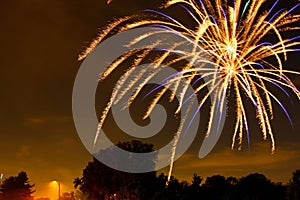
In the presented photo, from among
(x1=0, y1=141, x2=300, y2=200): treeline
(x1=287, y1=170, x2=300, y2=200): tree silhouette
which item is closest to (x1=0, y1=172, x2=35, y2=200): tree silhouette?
(x1=0, y1=141, x2=300, y2=200): treeline

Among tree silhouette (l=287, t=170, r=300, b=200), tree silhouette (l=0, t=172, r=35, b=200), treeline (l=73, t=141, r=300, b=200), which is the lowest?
tree silhouette (l=287, t=170, r=300, b=200)

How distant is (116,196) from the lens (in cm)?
7925

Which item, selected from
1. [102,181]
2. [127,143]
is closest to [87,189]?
[102,181]

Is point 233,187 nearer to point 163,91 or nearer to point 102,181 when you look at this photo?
point 102,181

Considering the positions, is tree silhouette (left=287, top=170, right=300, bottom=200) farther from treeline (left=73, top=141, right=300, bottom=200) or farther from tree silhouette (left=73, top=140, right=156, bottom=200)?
tree silhouette (left=73, top=140, right=156, bottom=200)

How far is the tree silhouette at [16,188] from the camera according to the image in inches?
4779

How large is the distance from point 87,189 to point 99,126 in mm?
62735

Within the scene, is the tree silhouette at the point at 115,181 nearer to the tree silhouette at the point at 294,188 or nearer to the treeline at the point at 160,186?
the treeline at the point at 160,186

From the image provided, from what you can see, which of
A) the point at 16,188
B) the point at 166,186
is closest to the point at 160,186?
the point at 166,186

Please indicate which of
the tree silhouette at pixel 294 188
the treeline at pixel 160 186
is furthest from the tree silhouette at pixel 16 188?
the tree silhouette at pixel 294 188

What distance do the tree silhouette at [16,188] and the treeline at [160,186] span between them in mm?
37252

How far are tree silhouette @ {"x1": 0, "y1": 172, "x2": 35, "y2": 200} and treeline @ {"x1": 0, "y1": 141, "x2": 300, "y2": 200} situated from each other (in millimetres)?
37252

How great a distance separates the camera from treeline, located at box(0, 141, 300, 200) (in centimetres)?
5928

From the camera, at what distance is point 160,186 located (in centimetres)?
7650
